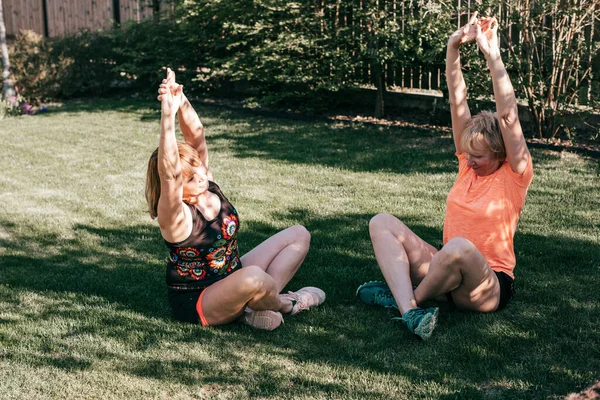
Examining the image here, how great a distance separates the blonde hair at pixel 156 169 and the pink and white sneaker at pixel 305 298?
84 cm

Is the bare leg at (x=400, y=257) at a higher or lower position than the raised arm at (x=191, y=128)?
lower

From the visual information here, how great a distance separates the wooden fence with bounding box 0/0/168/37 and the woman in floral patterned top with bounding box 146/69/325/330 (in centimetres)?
1101

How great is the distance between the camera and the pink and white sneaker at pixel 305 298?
3.95 metres

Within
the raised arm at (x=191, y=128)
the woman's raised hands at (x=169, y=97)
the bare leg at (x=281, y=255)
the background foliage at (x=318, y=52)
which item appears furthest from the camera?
the background foliage at (x=318, y=52)

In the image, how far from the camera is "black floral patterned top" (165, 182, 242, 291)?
145 inches

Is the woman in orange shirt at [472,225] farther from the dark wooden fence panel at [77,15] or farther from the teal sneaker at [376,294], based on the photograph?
the dark wooden fence panel at [77,15]

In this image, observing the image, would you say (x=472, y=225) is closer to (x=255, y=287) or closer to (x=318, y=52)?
(x=255, y=287)

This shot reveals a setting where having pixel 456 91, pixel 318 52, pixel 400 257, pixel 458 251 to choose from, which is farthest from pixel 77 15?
pixel 458 251

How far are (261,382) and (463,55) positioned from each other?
567cm

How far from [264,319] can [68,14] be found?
581 inches

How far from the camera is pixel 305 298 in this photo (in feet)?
13.1

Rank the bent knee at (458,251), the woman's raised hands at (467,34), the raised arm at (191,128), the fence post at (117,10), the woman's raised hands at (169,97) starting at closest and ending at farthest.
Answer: the woman's raised hands at (169,97) → the bent knee at (458,251) → the woman's raised hands at (467,34) → the raised arm at (191,128) → the fence post at (117,10)

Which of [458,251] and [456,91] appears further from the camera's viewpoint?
[456,91]

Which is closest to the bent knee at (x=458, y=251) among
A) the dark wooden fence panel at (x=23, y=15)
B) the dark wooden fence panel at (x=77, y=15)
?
the dark wooden fence panel at (x=77, y=15)
